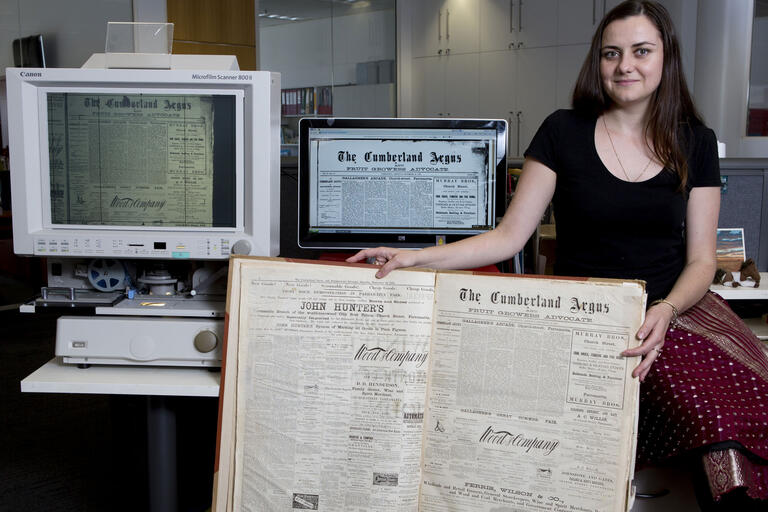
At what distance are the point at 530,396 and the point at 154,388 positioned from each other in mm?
640

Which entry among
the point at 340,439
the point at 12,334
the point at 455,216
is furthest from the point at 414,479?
the point at 12,334

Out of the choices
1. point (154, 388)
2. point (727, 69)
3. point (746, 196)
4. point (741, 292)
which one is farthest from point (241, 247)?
point (727, 69)

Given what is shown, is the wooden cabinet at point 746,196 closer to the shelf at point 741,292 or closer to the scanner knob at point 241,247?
the shelf at point 741,292

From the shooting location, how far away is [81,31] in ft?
15.4

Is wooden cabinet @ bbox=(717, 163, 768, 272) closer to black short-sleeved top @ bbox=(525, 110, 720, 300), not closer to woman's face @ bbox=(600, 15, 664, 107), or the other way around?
black short-sleeved top @ bbox=(525, 110, 720, 300)

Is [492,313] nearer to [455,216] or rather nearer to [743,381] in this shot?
[743,381]

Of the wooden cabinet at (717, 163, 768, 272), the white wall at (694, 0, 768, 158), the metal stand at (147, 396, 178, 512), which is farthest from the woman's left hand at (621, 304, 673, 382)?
the white wall at (694, 0, 768, 158)

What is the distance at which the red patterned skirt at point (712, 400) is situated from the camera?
110cm

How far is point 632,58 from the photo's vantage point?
1.28 meters

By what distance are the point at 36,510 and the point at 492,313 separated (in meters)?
1.72

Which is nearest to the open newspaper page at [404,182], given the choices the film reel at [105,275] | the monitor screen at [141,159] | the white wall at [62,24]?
the monitor screen at [141,159]

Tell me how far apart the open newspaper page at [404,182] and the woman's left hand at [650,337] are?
63 cm

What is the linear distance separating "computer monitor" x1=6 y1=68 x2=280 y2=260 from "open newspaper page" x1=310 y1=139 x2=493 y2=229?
32cm

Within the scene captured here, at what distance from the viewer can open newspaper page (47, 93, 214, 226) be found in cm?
131
